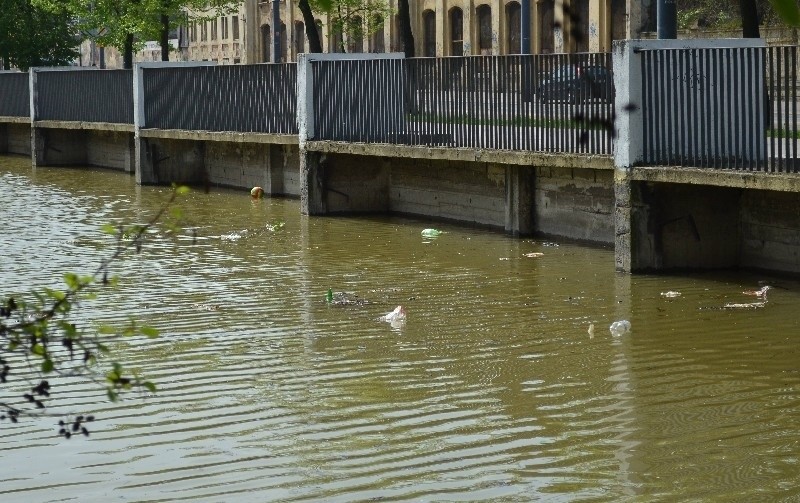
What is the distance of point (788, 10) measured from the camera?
7.97ft

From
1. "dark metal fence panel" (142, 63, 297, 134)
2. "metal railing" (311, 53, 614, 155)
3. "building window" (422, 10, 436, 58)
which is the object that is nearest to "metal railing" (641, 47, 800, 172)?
"metal railing" (311, 53, 614, 155)

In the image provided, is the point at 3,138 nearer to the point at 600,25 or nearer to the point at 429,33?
the point at 600,25

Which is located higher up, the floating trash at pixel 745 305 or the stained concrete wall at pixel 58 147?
the stained concrete wall at pixel 58 147

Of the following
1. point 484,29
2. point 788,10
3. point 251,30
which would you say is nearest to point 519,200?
point 788,10

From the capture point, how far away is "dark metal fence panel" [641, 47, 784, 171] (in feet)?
45.2

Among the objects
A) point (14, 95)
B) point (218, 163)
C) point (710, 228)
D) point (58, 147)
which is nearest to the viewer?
point (710, 228)

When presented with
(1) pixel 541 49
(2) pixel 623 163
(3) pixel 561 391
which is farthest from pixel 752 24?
(1) pixel 541 49

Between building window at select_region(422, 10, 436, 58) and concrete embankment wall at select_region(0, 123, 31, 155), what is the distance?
68.8 ft

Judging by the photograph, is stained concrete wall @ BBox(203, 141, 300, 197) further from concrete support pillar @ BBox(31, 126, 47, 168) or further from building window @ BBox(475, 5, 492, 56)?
building window @ BBox(475, 5, 492, 56)

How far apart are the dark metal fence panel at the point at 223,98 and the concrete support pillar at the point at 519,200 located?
17.1 ft

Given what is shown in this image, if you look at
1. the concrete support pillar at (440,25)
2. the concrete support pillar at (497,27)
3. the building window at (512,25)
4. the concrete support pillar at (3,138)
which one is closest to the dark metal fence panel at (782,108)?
the concrete support pillar at (3,138)

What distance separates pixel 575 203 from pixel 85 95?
17.3 m

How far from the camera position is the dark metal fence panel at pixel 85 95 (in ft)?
99.6

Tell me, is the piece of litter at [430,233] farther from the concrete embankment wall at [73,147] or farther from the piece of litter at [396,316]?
the concrete embankment wall at [73,147]
